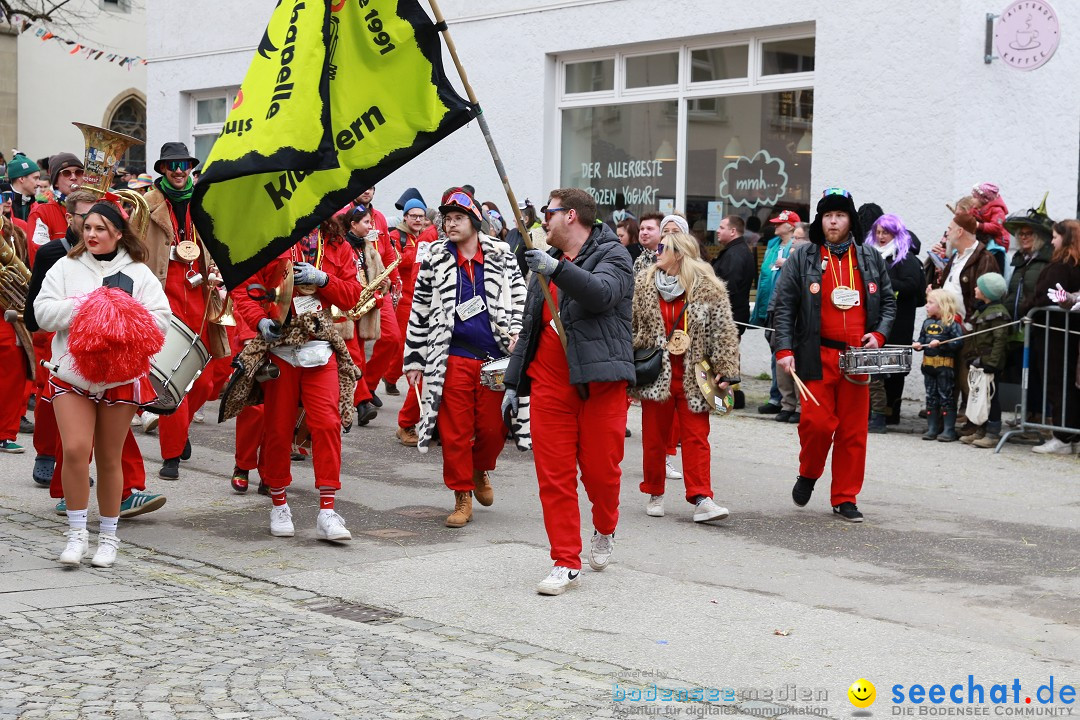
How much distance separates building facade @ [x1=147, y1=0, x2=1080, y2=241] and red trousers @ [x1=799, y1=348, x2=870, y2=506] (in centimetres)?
602

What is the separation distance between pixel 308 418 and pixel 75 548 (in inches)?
59.5

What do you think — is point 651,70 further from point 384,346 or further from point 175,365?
point 175,365

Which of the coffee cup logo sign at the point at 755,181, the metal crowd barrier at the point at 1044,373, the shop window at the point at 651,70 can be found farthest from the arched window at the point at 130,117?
the metal crowd barrier at the point at 1044,373

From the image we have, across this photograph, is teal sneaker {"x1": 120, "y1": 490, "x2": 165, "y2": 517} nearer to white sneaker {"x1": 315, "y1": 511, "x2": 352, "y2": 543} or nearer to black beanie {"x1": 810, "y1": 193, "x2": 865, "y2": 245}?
white sneaker {"x1": 315, "y1": 511, "x2": 352, "y2": 543}

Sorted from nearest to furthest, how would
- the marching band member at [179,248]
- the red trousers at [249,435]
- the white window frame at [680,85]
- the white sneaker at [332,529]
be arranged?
the white sneaker at [332,529]
the marching band member at [179,248]
the red trousers at [249,435]
the white window frame at [680,85]

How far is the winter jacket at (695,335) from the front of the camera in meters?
8.74

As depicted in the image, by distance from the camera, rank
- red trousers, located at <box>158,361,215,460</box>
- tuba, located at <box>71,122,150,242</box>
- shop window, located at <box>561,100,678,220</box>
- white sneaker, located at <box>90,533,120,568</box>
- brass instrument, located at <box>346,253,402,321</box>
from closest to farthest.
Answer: white sneaker, located at <box>90,533,120,568</box>, red trousers, located at <box>158,361,215,460</box>, tuba, located at <box>71,122,150,242</box>, brass instrument, located at <box>346,253,402,321</box>, shop window, located at <box>561,100,678,220</box>

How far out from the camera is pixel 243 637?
5902 millimetres

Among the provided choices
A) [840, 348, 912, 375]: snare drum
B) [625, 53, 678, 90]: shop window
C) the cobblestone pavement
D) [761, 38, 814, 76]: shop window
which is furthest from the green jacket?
the cobblestone pavement

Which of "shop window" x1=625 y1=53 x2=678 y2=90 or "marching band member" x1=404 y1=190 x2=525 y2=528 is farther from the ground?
"shop window" x1=625 y1=53 x2=678 y2=90

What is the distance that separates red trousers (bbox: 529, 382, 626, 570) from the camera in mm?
6895

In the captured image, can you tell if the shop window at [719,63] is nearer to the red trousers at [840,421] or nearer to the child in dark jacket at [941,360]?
the child in dark jacket at [941,360]

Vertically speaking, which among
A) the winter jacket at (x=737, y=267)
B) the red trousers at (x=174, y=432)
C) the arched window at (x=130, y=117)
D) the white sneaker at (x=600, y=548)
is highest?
the arched window at (x=130, y=117)

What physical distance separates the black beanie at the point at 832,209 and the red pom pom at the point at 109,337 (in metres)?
4.39
